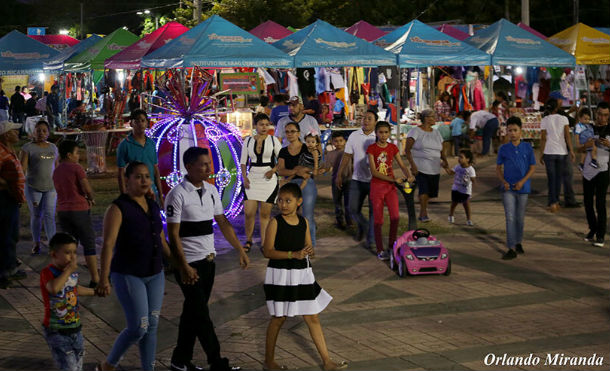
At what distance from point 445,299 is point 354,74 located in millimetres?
17487

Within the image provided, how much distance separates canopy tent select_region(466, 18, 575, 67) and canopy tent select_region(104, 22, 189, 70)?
823cm

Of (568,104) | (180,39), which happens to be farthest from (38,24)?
(180,39)

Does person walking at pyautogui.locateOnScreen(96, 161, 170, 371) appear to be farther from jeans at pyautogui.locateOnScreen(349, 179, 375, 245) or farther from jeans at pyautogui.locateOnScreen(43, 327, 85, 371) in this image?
jeans at pyautogui.locateOnScreen(349, 179, 375, 245)

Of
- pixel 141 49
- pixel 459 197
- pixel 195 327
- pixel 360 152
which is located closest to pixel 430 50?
pixel 459 197

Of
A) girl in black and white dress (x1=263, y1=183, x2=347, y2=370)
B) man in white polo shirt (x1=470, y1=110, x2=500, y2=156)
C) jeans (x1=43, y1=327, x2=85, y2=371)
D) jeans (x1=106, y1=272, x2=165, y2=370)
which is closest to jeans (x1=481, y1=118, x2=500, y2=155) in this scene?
man in white polo shirt (x1=470, y1=110, x2=500, y2=156)

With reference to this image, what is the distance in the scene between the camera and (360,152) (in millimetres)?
12062

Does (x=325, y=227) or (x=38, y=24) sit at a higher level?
(x=38, y=24)

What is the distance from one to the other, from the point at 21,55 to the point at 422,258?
20.9 metres

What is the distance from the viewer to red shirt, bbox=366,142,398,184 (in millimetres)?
11172

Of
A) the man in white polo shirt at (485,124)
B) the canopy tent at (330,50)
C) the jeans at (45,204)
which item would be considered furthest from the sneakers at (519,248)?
the man in white polo shirt at (485,124)

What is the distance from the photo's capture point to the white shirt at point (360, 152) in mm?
11977

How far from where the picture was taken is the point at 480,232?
13.4 meters

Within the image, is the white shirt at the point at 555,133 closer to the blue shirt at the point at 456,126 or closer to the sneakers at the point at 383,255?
the sneakers at the point at 383,255

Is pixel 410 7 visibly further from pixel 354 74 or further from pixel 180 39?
pixel 180 39
